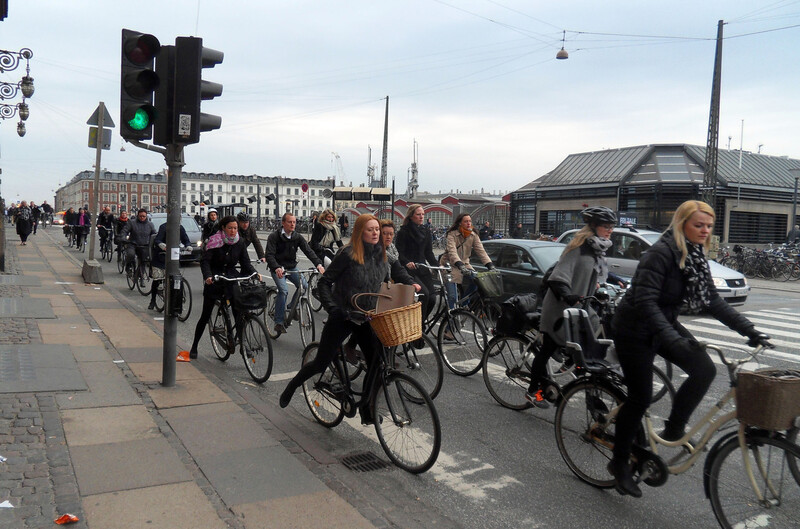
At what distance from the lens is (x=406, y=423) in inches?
169

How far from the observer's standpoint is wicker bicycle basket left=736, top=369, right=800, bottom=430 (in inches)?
113

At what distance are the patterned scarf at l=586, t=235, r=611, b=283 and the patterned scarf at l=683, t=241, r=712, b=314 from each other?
1.37 metres

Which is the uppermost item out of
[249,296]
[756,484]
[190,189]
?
[190,189]

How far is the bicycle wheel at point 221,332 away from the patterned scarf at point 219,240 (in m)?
0.67

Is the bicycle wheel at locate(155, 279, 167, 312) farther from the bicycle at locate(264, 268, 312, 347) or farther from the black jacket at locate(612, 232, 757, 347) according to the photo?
the black jacket at locate(612, 232, 757, 347)

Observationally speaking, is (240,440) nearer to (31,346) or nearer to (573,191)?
(31,346)

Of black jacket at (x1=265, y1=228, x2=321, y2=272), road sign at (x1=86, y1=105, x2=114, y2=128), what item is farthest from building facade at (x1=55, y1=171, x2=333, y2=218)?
black jacket at (x1=265, y1=228, x2=321, y2=272)

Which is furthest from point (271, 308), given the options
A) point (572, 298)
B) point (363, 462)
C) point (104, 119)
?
point (104, 119)

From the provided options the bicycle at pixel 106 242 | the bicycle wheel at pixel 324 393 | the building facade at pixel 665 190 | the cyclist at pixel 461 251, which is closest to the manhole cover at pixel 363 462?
the bicycle wheel at pixel 324 393

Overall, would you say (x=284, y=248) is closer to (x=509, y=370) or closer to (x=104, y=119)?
(x=509, y=370)

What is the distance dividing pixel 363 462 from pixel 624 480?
5.65 ft

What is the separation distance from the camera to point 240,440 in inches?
185

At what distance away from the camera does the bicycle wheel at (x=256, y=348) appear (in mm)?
6500

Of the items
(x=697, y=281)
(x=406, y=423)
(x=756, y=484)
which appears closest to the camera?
(x=756, y=484)
